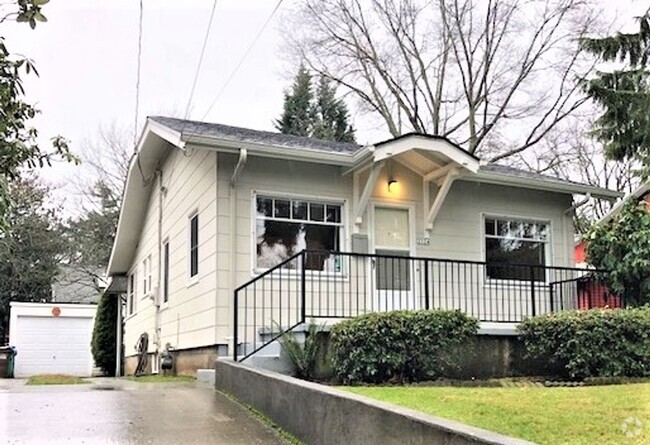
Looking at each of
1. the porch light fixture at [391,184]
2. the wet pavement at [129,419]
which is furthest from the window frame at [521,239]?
the wet pavement at [129,419]

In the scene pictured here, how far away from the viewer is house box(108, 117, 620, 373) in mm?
10242

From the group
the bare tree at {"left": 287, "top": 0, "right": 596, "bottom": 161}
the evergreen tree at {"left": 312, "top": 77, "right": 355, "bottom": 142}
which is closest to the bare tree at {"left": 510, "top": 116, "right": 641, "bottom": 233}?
the bare tree at {"left": 287, "top": 0, "right": 596, "bottom": 161}

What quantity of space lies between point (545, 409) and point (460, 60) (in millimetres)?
22721

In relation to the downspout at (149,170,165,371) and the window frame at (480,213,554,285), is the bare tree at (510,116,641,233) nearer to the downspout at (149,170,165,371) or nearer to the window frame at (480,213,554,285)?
the window frame at (480,213,554,285)

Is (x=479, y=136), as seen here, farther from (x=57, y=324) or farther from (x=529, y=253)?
(x=57, y=324)

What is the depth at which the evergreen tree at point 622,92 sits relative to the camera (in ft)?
45.5

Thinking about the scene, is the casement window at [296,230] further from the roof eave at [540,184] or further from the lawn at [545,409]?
the lawn at [545,409]

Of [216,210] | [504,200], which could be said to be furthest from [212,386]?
[504,200]

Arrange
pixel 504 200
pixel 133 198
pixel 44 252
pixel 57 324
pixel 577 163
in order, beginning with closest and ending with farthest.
→ pixel 504 200 < pixel 133 198 < pixel 57 324 < pixel 577 163 < pixel 44 252

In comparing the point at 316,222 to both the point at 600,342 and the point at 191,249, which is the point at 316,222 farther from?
the point at 600,342

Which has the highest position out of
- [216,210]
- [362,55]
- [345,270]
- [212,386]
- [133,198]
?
[362,55]

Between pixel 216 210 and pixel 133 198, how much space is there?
24.2 feet

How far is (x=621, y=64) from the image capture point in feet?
48.2

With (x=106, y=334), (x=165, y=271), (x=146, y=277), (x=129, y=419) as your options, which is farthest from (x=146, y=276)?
(x=129, y=419)
